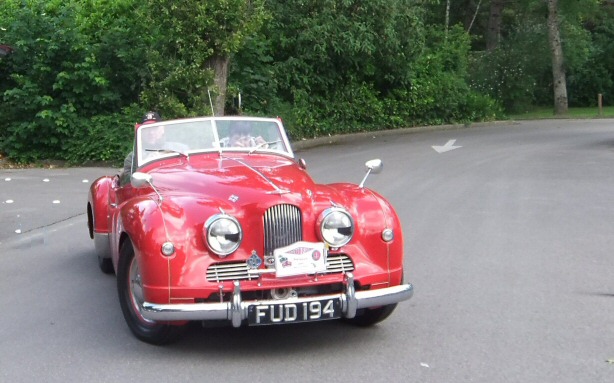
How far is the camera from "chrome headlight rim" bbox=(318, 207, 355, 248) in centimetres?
625

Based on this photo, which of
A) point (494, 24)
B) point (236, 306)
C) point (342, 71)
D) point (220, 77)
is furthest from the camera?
point (494, 24)

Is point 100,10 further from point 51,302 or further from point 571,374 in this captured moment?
point 571,374

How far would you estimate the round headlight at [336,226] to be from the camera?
20.5 ft

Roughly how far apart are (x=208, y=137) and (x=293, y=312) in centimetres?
264

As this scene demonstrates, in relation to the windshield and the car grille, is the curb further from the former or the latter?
the car grille

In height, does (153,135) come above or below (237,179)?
above

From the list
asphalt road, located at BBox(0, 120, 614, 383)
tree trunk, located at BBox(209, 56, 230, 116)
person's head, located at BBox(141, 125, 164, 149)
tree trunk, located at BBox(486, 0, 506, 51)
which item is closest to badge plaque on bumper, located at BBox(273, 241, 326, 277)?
asphalt road, located at BBox(0, 120, 614, 383)

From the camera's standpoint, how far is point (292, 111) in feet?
82.9

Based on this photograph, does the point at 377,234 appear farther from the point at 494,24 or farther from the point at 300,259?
the point at 494,24

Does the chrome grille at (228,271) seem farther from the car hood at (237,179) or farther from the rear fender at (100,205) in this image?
the rear fender at (100,205)

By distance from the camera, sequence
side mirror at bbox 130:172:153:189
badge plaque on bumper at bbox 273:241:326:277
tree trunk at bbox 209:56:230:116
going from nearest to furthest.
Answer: badge plaque on bumper at bbox 273:241:326:277 < side mirror at bbox 130:172:153:189 < tree trunk at bbox 209:56:230:116

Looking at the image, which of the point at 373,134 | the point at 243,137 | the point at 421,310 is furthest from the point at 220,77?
the point at 421,310

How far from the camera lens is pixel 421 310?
7.46 m

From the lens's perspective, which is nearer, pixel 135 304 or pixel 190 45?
pixel 135 304
